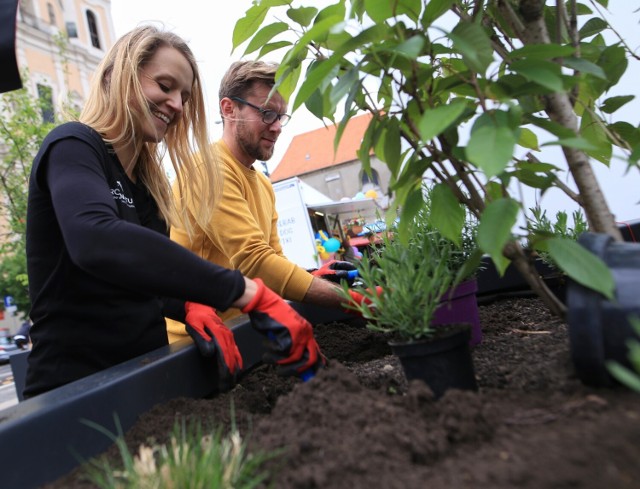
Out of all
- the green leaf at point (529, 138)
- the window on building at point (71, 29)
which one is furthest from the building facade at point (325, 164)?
the green leaf at point (529, 138)

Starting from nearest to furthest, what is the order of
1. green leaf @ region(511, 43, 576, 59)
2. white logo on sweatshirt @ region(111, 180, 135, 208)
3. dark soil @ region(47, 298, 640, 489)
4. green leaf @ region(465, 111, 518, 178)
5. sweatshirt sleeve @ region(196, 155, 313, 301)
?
dark soil @ region(47, 298, 640, 489), green leaf @ region(465, 111, 518, 178), green leaf @ region(511, 43, 576, 59), white logo on sweatshirt @ region(111, 180, 135, 208), sweatshirt sleeve @ region(196, 155, 313, 301)

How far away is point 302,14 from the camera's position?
107 centimetres

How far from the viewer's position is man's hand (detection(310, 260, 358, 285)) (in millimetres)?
1993

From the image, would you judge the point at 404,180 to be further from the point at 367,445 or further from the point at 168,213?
the point at 168,213

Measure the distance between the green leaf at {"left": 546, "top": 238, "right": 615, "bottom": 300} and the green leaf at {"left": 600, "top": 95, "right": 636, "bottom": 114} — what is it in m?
0.61

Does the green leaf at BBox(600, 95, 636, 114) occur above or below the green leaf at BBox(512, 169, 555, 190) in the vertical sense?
above

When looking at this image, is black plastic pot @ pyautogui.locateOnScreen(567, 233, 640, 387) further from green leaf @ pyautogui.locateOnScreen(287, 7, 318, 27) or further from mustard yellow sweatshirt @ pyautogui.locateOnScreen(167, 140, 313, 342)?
mustard yellow sweatshirt @ pyautogui.locateOnScreen(167, 140, 313, 342)

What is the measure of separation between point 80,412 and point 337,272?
4.14 ft

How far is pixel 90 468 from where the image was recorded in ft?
2.67

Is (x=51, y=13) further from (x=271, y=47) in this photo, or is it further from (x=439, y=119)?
(x=439, y=119)

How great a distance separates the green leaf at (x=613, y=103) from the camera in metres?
1.16

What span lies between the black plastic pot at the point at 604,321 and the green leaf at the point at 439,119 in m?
0.31

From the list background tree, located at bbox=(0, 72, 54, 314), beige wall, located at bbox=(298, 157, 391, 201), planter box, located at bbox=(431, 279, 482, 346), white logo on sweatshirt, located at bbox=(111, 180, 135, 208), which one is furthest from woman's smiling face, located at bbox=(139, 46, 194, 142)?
beige wall, located at bbox=(298, 157, 391, 201)

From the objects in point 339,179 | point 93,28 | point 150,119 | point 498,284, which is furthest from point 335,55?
point 339,179
